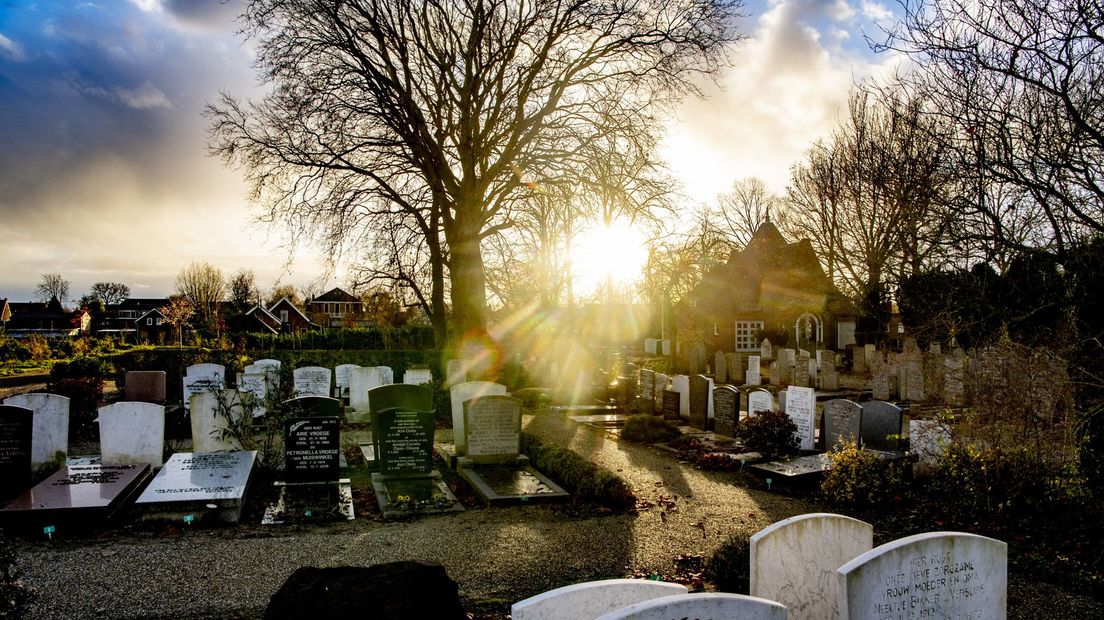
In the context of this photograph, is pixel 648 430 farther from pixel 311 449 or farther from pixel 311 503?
pixel 311 503

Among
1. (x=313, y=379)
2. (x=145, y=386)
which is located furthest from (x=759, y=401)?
(x=145, y=386)

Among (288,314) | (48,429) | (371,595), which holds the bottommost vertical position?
(371,595)

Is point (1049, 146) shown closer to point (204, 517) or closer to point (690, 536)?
point (690, 536)

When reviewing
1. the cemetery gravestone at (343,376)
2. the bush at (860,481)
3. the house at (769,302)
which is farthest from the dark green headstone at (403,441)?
the house at (769,302)

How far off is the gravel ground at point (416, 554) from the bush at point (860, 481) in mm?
405

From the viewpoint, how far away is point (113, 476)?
8945 mm

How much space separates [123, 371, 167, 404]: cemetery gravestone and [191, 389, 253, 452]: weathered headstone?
25.5ft

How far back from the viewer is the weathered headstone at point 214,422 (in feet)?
34.2

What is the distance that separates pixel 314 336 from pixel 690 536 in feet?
86.3

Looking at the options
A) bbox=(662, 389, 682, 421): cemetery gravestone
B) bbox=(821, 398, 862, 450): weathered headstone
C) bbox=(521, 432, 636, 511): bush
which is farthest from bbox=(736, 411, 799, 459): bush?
bbox=(662, 389, 682, 421): cemetery gravestone

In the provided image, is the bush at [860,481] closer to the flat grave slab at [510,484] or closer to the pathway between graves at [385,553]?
the pathway between graves at [385,553]

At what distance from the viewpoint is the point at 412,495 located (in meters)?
9.03

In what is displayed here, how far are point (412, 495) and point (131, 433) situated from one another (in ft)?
14.1

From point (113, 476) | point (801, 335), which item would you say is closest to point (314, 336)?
point (113, 476)
